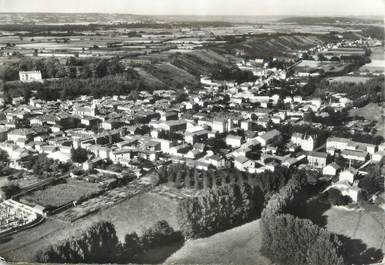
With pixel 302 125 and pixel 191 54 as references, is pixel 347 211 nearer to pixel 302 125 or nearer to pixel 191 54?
pixel 302 125

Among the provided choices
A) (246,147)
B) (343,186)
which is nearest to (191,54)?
(246,147)

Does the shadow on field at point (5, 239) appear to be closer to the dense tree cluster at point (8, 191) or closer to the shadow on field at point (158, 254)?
the dense tree cluster at point (8, 191)

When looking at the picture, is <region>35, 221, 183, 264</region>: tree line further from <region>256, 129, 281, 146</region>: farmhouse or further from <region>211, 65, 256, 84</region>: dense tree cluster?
<region>211, 65, 256, 84</region>: dense tree cluster

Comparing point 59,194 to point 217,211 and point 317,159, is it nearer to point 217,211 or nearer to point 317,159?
point 217,211

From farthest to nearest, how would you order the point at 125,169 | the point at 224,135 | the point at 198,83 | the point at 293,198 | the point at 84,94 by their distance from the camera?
the point at 198,83, the point at 84,94, the point at 224,135, the point at 125,169, the point at 293,198

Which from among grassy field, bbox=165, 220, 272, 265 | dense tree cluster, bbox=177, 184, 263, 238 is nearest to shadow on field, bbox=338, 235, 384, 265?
grassy field, bbox=165, 220, 272, 265

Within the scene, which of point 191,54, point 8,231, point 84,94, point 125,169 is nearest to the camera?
point 8,231

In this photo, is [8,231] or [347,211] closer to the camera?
[8,231]

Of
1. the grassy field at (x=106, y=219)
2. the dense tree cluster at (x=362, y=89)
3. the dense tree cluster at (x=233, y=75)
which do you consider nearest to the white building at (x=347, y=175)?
the grassy field at (x=106, y=219)
